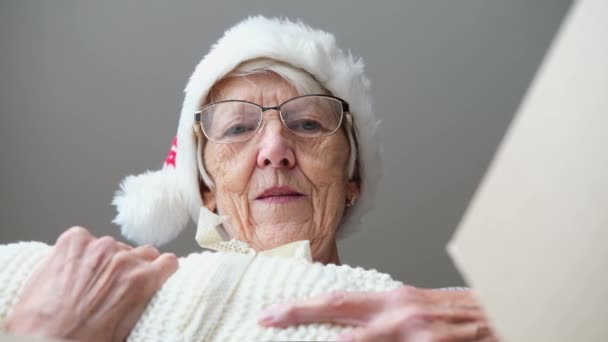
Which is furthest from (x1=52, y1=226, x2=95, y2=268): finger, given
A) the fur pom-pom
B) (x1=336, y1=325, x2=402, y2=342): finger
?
the fur pom-pom

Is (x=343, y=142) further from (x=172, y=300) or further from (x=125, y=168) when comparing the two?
(x=125, y=168)

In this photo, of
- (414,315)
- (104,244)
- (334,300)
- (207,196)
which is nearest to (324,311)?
(334,300)

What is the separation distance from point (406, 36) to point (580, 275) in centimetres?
221

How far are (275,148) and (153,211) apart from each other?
1.28 ft

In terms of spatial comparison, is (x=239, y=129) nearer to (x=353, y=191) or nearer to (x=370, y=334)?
(x=353, y=191)

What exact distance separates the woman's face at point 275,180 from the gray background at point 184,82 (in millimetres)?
1102

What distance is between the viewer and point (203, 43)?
258 centimetres

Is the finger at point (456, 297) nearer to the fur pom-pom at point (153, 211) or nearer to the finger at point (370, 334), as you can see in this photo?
the finger at point (370, 334)

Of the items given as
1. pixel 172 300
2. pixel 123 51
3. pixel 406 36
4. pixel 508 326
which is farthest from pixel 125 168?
pixel 508 326

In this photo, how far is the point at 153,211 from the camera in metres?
1.61

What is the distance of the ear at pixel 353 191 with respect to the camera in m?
1.72

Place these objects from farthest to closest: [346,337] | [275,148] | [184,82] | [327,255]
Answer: [184,82] → [327,255] → [275,148] → [346,337]

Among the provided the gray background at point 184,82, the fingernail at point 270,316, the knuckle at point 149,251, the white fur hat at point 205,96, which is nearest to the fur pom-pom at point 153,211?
the white fur hat at point 205,96

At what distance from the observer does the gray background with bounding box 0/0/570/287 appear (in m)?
2.47
